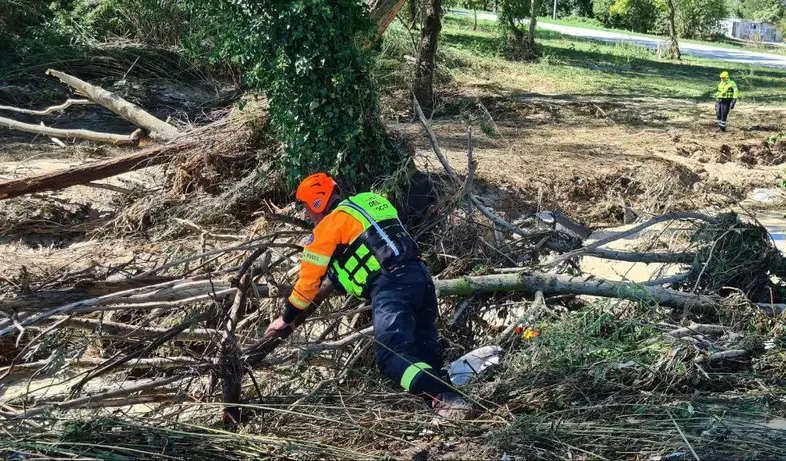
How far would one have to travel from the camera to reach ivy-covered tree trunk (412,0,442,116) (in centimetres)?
1501

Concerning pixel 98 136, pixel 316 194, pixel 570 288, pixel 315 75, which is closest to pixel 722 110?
Answer: pixel 315 75

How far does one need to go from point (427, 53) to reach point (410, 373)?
11303 mm

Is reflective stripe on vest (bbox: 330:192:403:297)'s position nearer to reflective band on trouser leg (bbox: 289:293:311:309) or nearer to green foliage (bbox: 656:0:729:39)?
reflective band on trouser leg (bbox: 289:293:311:309)

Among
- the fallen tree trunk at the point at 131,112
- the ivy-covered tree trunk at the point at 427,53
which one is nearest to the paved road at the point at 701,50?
the ivy-covered tree trunk at the point at 427,53

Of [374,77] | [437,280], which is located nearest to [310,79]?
[374,77]

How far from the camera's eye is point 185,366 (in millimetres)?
5047

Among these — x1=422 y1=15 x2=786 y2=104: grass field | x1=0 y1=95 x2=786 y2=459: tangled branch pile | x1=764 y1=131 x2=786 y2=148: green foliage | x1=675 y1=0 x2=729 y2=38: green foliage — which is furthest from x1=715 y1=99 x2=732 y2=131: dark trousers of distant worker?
x1=675 y1=0 x2=729 y2=38: green foliage

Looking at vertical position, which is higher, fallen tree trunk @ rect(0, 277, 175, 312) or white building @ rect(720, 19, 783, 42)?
white building @ rect(720, 19, 783, 42)

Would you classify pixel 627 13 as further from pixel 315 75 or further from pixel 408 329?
pixel 408 329

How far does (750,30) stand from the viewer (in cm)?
4984

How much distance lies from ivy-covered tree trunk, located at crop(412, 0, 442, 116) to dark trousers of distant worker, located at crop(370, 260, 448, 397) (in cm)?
1018

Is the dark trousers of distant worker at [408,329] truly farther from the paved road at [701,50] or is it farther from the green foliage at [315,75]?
the paved road at [701,50]

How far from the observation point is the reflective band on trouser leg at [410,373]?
4656 mm

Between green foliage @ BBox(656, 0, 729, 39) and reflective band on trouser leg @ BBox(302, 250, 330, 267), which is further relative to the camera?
green foliage @ BBox(656, 0, 729, 39)
